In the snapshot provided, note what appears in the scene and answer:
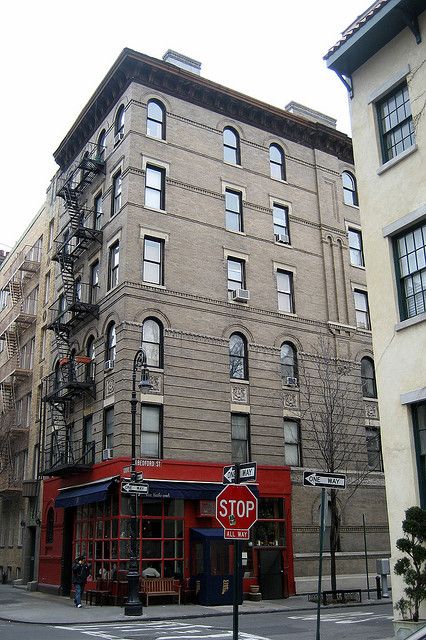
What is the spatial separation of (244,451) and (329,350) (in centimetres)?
678

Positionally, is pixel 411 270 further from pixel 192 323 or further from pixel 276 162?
pixel 276 162

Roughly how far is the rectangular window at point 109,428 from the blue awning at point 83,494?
1.59 metres

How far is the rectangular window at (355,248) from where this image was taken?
3650 centimetres

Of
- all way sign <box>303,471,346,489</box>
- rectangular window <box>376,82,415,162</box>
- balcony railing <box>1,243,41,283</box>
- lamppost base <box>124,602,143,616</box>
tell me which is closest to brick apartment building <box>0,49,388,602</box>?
lamppost base <box>124,602,143,616</box>

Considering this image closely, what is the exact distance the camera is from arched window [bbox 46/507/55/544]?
33.3 metres

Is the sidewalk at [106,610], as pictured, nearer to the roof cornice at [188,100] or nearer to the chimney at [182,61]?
the roof cornice at [188,100]

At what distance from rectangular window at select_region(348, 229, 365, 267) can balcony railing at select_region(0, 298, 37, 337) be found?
1910cm

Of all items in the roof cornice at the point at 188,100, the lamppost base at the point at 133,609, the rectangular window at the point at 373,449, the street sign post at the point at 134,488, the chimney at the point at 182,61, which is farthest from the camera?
the chimney at the point at 182,61

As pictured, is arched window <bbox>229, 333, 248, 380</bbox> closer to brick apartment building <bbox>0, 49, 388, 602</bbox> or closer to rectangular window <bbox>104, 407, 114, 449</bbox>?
brick apartment building <bbox>0, 49, 388, 602</bbox>

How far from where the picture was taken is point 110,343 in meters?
29.3

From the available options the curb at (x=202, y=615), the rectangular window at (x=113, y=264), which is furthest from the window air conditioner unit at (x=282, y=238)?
the curb at (x=202, y=615)

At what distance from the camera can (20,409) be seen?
43.2m

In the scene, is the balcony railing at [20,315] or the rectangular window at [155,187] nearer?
the rectangular window at [155,187]

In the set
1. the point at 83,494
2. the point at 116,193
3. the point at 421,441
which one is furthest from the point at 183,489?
the point at 421,441
